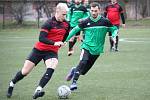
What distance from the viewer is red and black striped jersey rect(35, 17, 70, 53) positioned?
10484 millimetres

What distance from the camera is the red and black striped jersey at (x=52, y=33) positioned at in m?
10.5

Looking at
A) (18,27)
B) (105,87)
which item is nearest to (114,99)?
(105,87)

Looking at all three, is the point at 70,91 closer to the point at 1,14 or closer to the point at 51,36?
the point at 51,36

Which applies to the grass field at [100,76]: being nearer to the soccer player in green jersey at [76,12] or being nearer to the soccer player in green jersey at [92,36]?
the soccer player in green jersey at [92,36]

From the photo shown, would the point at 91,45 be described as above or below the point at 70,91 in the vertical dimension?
above

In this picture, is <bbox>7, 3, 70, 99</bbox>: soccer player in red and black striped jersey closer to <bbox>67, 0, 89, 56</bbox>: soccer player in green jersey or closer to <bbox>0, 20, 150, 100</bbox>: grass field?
<bbox>0, 20, 150, 100</bbox>: grass field

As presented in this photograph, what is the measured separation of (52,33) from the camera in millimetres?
10641

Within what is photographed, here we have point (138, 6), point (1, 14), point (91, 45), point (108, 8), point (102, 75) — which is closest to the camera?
point (91, 45)

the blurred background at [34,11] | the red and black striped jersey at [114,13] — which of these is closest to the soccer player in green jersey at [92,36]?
the red and black striped jersey at [114,13]

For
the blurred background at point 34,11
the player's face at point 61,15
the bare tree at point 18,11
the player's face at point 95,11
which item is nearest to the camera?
the player's face at point 61,15

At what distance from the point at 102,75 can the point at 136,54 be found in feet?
20.6

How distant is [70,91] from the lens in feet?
35.2

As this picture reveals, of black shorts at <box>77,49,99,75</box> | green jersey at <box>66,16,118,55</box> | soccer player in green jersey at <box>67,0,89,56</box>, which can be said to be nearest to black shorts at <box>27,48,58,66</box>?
black shorts at <box>77,49,99,75</box>

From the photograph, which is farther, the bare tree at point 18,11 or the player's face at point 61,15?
the bare tree at point 18,11
